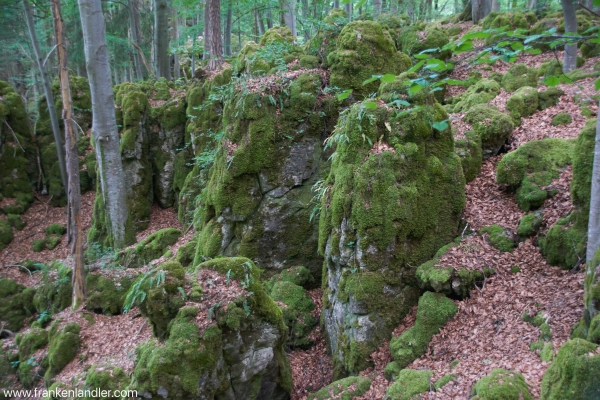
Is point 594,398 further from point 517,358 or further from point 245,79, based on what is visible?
point 245,79

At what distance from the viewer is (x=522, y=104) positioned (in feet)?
30.1

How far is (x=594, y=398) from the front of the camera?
3176 mm

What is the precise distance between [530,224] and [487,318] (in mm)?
1964

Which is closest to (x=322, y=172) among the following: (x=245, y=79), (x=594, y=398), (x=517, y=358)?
(x=245, y=79)

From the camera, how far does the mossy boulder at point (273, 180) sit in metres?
8.70

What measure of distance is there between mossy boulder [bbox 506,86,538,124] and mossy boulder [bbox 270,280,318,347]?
6.54 meters

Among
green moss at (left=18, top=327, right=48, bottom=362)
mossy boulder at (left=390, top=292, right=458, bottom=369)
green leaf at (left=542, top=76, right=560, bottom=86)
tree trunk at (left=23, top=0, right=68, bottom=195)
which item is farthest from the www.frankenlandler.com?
tree trunk at (left=23, top=0, right=68, bottom=195)

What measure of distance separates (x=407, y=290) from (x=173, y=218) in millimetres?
9893

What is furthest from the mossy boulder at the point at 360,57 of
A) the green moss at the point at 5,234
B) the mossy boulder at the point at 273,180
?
the green moss at the point at 5,234

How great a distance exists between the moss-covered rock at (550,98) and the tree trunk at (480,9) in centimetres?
983

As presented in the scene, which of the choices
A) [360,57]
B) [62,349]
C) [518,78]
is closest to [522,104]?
[518,78]

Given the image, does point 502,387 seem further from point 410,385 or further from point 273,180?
point 273,180

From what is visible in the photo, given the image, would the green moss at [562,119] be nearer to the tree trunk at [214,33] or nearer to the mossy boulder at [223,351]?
the mossy boulder at [223,351]

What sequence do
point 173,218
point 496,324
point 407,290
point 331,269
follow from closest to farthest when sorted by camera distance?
point 496,324 < point 407,290 < point 331,269 < point 173,218
